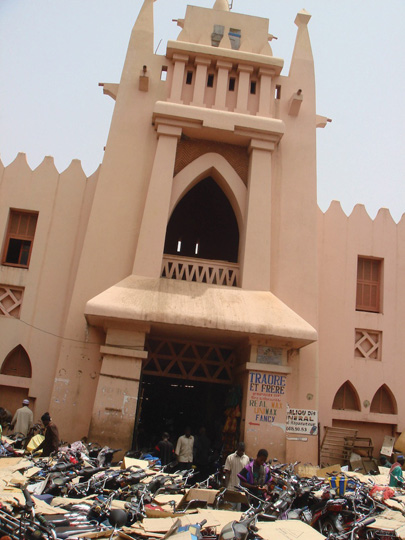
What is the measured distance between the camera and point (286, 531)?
548 cm

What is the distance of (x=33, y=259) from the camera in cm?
1359

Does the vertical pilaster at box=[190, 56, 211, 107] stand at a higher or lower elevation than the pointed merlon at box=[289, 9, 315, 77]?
lower

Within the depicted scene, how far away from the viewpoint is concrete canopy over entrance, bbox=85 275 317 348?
35.8 ft

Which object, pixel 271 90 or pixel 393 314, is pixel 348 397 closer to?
pixel 393 314

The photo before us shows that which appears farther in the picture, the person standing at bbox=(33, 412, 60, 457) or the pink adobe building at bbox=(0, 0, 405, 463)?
the pink adobe building at bbox=(0, 0, 405, 463)

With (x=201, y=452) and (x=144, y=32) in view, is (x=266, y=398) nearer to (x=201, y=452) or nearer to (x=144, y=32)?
(x=201, y=452)

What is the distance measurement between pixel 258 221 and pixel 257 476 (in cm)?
661

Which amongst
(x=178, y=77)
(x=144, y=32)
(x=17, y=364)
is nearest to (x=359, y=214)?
(x=178, y=77)

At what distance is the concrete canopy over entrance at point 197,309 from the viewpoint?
1091cm

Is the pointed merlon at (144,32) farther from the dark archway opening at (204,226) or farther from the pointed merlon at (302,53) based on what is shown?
the dark archway opening at (204,226)

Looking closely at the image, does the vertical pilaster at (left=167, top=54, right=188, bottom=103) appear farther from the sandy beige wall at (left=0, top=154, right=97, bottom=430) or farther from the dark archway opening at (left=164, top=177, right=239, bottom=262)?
the dark archway opening at (left=164, top=177, right=239, bottom=262)

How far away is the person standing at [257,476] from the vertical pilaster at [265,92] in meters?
9.09

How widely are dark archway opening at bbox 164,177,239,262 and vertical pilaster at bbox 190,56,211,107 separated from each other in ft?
10.4

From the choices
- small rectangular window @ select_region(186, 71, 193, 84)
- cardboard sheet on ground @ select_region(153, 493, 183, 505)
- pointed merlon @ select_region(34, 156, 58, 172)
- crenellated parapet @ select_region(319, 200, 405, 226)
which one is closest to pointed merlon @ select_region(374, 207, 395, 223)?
crenellated parapet @ select_region(319, 200, 405, 226)
